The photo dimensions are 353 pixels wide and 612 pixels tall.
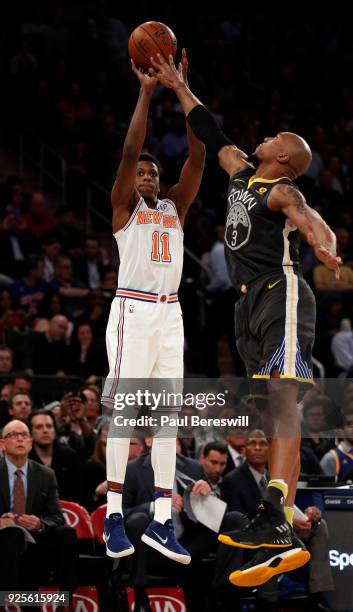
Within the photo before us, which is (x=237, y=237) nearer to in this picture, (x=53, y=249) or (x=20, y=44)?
(x=53, y=249)

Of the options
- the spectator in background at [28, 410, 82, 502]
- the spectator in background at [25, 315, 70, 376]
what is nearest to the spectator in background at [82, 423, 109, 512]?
the spectator in background at [28, 410, 82, 502]

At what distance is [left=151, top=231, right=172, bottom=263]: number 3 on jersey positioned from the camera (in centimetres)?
702

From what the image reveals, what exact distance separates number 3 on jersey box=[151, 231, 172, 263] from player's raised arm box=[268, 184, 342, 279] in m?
0.91

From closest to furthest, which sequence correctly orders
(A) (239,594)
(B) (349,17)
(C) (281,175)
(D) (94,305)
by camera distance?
(C) (281,175) → (A) (239,594) → (D) (94,305) → (B) (349,17)

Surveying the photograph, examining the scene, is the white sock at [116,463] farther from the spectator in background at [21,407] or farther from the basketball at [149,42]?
the spectator in background at [21,407]

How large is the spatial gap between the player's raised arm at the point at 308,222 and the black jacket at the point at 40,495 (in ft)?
11.2

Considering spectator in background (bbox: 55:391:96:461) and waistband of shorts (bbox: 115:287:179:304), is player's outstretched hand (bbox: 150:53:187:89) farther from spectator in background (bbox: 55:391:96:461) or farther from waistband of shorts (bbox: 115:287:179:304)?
spectator in background (bbox: 55:391:96:461)

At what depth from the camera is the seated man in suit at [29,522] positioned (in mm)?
8406

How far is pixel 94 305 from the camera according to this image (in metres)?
12.7

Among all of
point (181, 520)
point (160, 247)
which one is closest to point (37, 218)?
point (181, 520)

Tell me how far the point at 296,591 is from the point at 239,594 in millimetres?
478

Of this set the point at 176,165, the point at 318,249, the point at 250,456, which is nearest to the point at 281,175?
the point at 318,249

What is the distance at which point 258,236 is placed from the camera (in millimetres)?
6512

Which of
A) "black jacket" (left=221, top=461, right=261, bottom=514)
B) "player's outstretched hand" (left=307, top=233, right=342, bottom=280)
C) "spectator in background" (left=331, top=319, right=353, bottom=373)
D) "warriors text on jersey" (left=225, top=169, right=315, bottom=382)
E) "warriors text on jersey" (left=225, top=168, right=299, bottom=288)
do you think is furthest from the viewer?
"spectator in background" (left=331, top=319, right=353, bottom=373)
